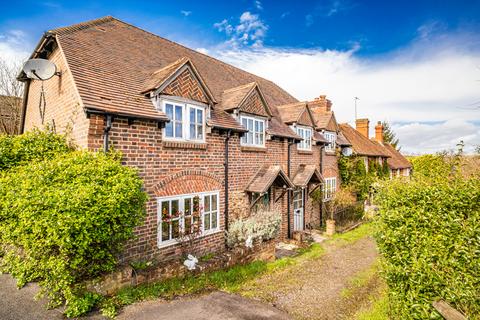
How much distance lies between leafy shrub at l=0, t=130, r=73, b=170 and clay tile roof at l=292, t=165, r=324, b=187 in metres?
10.5

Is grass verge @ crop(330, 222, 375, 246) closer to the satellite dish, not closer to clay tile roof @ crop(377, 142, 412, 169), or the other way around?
the satellite dish

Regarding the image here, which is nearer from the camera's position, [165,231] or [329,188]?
[165,231]

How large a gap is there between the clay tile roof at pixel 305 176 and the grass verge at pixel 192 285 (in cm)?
484

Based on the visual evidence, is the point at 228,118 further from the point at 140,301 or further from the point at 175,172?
the point at 140,301

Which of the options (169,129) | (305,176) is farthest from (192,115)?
(305,176)

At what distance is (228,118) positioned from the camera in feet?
35.8

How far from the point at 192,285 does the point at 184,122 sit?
526 cm

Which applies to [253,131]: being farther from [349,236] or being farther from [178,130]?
[349,236]

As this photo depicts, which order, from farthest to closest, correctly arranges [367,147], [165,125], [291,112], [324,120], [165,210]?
1. [367,147]
2. [324,120]
3. [291,112]
4. [165,125]
5. [165,210]

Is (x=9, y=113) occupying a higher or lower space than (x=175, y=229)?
higher

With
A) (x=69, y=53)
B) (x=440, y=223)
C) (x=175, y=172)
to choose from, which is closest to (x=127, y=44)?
(x=69, y=53)

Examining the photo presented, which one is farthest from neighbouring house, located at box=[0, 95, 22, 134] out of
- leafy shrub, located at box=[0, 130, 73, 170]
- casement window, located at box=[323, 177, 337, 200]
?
casement window, located at box=[323, 177, 337, 200]

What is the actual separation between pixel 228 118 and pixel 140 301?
7342mm

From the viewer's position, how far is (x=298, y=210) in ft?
49.6
